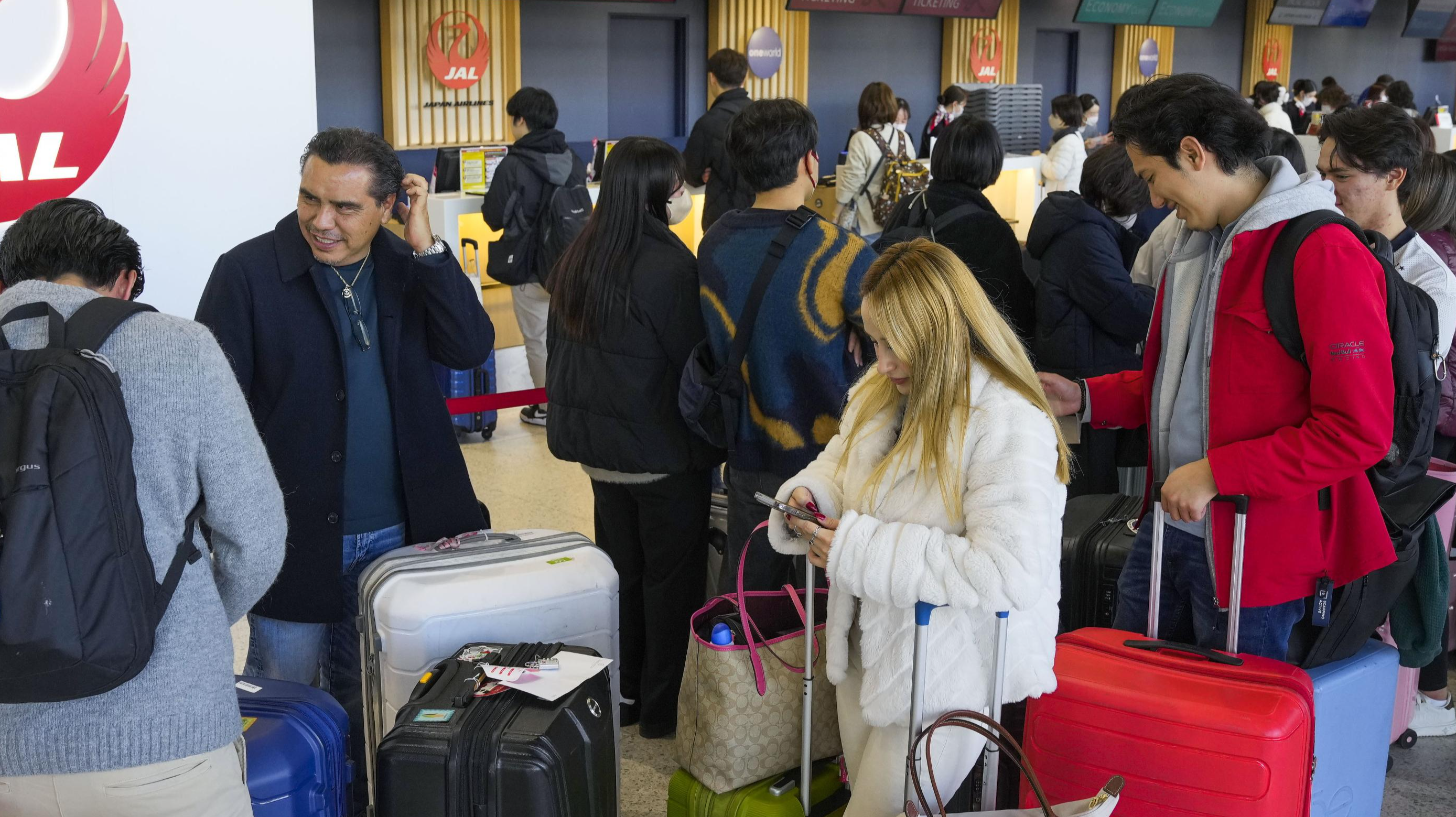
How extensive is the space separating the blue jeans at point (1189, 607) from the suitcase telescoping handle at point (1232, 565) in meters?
0.02

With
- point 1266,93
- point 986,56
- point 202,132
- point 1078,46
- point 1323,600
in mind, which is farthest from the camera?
point 1078,46

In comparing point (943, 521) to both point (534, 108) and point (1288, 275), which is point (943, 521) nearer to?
point (1288, 275)

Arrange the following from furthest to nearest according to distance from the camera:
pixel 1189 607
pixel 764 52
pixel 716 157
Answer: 1. pixel 764 52
2. pixel 716 157
3. pixel 1189 607

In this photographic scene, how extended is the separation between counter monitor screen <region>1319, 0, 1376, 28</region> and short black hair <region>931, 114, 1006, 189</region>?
1621 centimetres

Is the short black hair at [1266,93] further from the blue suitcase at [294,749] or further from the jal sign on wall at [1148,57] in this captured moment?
the blue suitcase at [294,749]

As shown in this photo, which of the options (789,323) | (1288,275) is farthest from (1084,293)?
(1288,275)

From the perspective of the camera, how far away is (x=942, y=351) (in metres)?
1.89

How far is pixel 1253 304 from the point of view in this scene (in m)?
2.01

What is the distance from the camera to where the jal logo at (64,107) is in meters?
3.11

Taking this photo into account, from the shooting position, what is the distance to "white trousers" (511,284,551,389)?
622cm

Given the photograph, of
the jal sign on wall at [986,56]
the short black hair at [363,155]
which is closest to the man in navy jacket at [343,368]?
the short black hair at [363,155]

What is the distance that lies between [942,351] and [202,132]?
A: 2439 mm

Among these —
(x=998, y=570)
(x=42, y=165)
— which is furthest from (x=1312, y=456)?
(x=42, y=165)

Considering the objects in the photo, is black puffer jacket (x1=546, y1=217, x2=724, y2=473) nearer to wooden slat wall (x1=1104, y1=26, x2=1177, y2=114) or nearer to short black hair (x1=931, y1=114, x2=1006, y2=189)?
short black hair (x1=931, y1=114, x2=1006, y2=189)
